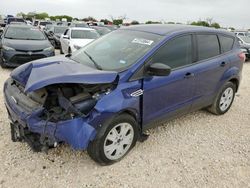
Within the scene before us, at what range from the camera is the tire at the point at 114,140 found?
2883 mm

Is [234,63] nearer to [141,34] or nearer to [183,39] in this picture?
[183,39]

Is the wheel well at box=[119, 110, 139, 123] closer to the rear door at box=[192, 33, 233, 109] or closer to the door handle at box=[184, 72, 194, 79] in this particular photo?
the door handle at box=[184, 72, 194, 79]

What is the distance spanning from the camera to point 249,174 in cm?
311

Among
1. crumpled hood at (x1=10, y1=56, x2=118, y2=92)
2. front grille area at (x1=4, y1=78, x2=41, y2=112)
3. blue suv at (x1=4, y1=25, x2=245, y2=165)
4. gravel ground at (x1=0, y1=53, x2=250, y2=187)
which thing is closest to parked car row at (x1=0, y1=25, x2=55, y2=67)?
gravel ground at (x1=0, y1=53, x2=250, y2=187)

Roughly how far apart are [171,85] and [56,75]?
1.58 meters

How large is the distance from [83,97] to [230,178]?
199cm

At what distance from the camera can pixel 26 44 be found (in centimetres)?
775

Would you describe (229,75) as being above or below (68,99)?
below

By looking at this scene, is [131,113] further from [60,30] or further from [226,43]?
[60,30]

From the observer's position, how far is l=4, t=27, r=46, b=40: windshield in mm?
8540

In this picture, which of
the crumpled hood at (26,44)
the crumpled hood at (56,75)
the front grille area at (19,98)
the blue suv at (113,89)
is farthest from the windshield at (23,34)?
the crumpled hood at (56,75)

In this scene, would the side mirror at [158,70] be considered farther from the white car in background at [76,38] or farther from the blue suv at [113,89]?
the white car in background at [76,38]

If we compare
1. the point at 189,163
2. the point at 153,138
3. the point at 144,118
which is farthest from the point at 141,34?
the point at 189,163

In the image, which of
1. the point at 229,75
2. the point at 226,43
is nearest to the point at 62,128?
the point at 229,75
